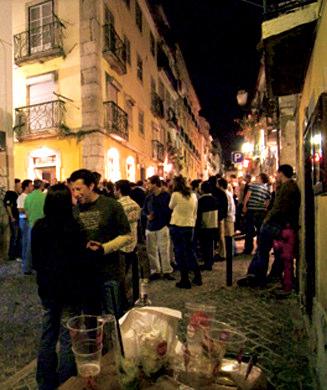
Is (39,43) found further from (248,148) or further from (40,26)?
(248,148)

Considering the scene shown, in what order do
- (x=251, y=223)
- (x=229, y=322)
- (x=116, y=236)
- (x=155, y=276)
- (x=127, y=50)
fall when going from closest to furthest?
(x=116, y=236) → (x=229, y=322) → (x=155, y=276) → (x=251, y=223) → (x=127, y=50)

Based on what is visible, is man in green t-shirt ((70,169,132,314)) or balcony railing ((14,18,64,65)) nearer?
man in green t-shirt ((70,169,132,314))

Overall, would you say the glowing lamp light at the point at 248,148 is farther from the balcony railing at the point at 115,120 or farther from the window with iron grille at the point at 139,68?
the balcony railing at the point at 115,120

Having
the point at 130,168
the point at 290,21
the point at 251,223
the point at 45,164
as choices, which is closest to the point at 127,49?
the point at 130,168

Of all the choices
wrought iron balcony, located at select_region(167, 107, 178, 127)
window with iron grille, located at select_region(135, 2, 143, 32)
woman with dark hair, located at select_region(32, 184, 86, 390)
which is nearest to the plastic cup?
woman with dark hair, located at select_region(32, 184, 86, 390)

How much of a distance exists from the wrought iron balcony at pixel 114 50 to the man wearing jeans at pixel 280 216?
43.6 feet

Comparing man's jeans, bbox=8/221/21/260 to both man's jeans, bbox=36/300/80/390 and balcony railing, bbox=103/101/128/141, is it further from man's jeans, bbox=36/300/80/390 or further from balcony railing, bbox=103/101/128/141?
balcony railing, bbox=103/101/128/141

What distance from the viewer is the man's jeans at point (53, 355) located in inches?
117

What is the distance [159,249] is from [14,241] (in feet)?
15.7

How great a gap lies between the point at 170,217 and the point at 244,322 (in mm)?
3094

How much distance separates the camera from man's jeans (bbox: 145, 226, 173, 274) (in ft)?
25.2

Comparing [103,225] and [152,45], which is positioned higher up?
[152,45]

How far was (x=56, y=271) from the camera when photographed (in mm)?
2922

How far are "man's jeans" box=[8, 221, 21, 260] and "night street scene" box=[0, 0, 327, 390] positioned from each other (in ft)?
0.13
